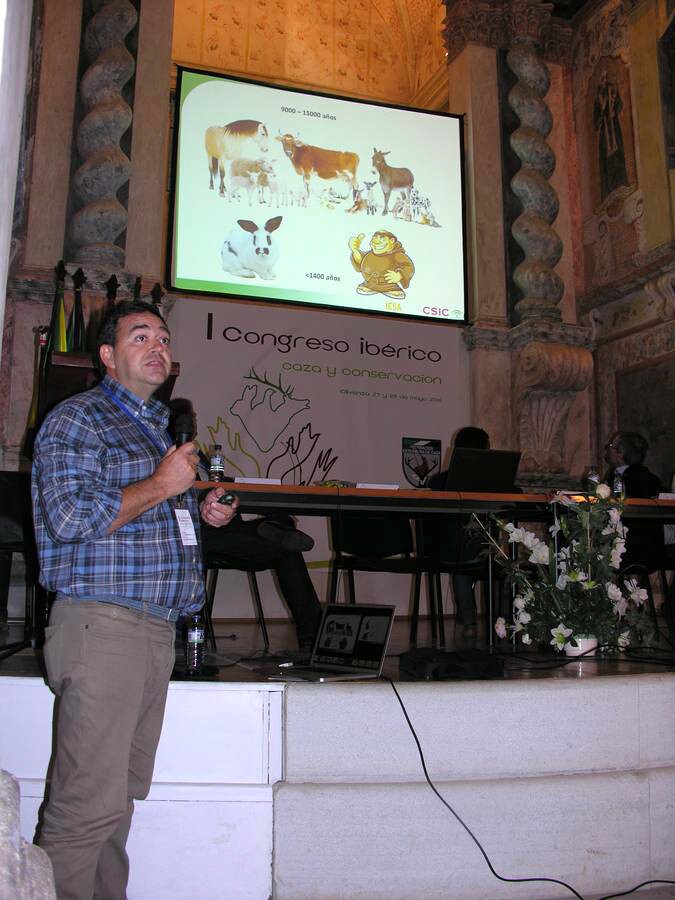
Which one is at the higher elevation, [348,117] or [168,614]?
[348,117]

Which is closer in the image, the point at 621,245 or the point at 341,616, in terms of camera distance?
the point at 341,616

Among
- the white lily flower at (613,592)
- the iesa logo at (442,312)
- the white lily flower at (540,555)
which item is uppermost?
the iesa logo at (442,312)

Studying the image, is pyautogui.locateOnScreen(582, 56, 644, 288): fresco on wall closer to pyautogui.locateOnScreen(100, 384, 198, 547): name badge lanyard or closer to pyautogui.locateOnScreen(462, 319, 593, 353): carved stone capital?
pyautogui.locateOnScreen(462, 319, 593, 353): carved stone capital

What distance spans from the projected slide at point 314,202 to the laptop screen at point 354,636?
424cm

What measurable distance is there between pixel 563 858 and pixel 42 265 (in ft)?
18.3

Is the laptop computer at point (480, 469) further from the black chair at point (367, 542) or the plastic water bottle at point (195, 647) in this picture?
the plastic water bottle at point (195, 647)

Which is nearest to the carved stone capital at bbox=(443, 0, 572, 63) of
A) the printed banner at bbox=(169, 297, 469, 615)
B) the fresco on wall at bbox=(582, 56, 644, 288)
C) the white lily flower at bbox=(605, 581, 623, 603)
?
the fresco on wall at bbox=(582, 56, 644, 288)

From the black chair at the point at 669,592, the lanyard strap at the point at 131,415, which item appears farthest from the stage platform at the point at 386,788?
the black chair at the point at 669,592

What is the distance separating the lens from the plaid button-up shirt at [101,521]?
1.62 metres

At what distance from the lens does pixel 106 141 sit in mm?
6488

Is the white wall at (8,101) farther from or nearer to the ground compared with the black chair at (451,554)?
farther from the ground

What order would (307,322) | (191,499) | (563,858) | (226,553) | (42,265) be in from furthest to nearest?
(307,322), (42,265), (226,553), (563,858), (191,499)

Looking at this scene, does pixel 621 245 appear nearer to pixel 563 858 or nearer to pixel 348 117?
pixel 348 117

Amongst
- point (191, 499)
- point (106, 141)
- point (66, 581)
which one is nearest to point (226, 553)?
point (191, 499)
